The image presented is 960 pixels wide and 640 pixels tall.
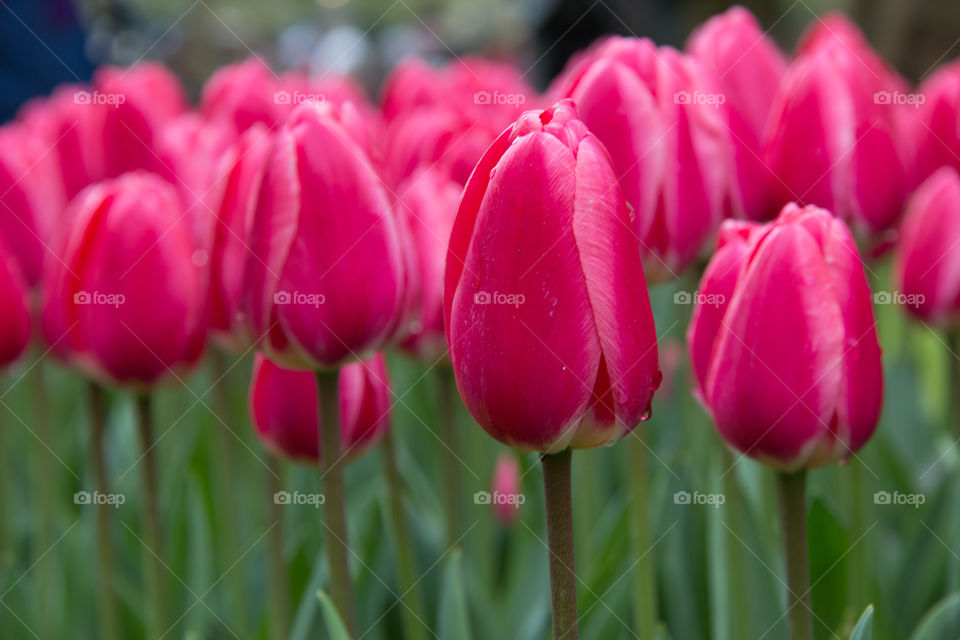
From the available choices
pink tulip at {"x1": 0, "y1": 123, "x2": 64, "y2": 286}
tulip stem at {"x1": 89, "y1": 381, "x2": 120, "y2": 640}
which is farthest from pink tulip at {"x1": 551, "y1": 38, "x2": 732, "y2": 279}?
pink tulip at {"x1": 0, "y1": 123, "x2": 64, "y2": 286}

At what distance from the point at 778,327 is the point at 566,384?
0.70 feet

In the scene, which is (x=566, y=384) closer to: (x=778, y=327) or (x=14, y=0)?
(x=778, y=327)

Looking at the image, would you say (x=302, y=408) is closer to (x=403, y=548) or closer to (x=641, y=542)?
(x=403, y=548)

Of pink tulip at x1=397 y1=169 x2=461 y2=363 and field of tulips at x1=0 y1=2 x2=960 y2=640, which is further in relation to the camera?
pink tulip at x1=397 y1=169 x2=461 y2=363

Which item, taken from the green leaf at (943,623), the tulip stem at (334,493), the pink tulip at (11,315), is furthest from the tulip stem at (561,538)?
the pink tulip at (11,315)

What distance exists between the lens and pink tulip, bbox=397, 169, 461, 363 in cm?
118

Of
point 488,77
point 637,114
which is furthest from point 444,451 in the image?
point 488,77

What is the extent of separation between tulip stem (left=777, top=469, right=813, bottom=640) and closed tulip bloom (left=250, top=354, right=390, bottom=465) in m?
0.46

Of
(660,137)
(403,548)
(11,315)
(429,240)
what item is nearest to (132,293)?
(11,315)

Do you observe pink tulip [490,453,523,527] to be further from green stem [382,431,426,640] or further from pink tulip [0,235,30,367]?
pink tulip [0,235,30,367]

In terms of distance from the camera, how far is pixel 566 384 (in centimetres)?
65

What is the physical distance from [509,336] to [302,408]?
1.67 ft

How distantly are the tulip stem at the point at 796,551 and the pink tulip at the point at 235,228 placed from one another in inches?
19.5

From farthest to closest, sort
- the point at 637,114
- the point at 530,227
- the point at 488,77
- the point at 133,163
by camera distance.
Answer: the point at 488,77, the point at 133,163, the point at 637,114, the point at 530,227
